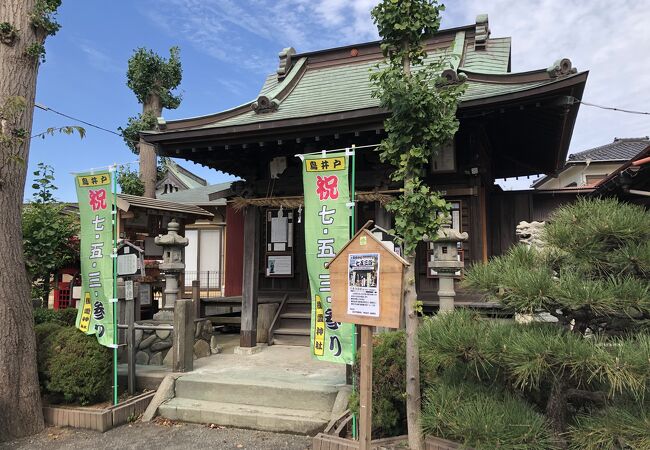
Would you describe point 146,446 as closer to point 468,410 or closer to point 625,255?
point 468,410

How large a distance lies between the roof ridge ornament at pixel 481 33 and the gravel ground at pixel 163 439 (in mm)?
8217

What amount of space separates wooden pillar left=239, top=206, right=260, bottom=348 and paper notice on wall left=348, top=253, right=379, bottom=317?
4676mm

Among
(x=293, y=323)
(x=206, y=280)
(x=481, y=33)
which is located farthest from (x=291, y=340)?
(x=206, y=280)

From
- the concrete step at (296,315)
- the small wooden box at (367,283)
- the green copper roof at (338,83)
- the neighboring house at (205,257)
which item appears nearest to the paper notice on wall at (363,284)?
the small wooden box at (367,283)

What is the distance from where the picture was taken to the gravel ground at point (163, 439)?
15.4 feet

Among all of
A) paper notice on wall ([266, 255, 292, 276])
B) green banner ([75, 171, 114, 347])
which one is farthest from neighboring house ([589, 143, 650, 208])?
green banner ([75, 171, 114, 347])

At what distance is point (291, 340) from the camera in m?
8.45

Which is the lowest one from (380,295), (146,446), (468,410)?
(146,446)

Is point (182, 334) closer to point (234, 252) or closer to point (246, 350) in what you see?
point (246, 350)

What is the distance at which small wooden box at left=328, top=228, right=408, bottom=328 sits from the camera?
3203mm

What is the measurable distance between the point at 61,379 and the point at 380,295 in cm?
420

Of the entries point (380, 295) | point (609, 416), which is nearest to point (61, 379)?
point (380, 295)

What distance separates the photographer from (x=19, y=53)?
539 centimetres

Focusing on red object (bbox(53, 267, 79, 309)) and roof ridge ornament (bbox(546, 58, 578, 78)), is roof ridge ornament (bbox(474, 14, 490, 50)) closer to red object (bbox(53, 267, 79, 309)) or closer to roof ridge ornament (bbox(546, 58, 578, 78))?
roof ridge ornament (bbox(546, 58, 578, 78))
